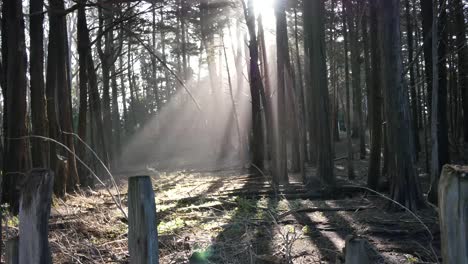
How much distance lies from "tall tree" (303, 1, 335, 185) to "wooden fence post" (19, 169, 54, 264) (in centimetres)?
927

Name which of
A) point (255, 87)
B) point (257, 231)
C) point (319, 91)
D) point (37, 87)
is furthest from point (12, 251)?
point (255, 87)

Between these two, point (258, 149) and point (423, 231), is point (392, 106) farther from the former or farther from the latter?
point (258, 149)

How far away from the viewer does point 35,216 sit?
2.99 m

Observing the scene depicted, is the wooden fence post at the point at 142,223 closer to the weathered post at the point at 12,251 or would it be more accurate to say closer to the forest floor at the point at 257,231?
the weathered post at the point at 12,251

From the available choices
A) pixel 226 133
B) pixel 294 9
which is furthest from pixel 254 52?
pixel 226 133

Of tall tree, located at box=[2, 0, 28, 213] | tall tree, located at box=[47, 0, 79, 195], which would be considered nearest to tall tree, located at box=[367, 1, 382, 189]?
tall tree, located at box=[47, 0, 79, 195]

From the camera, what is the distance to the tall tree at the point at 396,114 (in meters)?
8.80

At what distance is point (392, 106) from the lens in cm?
907

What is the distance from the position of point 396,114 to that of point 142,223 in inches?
281

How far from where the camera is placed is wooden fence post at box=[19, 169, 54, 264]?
300cm

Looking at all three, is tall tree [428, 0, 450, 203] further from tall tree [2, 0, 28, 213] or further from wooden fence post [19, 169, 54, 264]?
wooden fence post [19, 169, 54, 264]

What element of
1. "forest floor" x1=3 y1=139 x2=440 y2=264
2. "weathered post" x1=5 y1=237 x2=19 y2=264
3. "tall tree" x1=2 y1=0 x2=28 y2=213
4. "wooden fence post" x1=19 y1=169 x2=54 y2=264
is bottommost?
"forest floor" x1=3 y1=139 x2=440 y2=264

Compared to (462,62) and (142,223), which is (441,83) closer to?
(462,62)

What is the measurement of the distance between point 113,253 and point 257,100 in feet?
44.5
